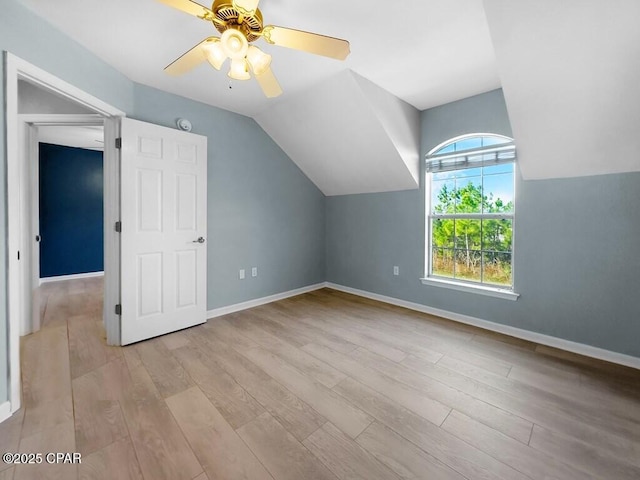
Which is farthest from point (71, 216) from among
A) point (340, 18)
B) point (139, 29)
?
point (340, 18)

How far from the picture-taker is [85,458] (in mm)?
1295

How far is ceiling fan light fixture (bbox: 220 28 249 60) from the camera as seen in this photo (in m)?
1.40

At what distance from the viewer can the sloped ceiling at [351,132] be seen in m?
2.76

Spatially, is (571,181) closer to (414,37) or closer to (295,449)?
(414,37)

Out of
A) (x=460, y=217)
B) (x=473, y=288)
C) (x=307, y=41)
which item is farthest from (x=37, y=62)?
(x=473, y=288)

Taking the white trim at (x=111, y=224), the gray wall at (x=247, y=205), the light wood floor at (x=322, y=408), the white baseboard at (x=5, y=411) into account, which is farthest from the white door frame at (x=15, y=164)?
the gray wall at (x=247, y=205)

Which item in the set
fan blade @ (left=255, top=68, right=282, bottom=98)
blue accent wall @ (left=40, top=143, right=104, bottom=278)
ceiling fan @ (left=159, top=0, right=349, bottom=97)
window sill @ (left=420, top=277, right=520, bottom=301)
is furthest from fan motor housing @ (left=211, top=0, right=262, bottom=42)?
blue accent wall @ (left=40, top=143, right=104, bottom=278)

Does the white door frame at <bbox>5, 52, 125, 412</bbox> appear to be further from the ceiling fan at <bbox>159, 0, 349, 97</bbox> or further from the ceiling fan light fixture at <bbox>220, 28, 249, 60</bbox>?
the ceiling fan light fixture at <bbox>220, 28, 249, 60</bbox>

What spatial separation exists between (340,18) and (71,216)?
6.03 meters

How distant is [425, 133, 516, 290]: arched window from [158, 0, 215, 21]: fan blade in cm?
271

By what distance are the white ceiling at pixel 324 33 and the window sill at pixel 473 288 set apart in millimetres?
2081

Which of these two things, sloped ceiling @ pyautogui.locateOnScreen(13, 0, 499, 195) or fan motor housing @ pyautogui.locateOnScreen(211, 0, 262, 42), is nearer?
fan motor housing @ pyautogui.locateOnScreen(211, 0, 262, 42)

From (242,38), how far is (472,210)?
281 cm

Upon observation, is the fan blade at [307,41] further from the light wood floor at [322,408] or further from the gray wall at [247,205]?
the light wood floor at [322,408]
